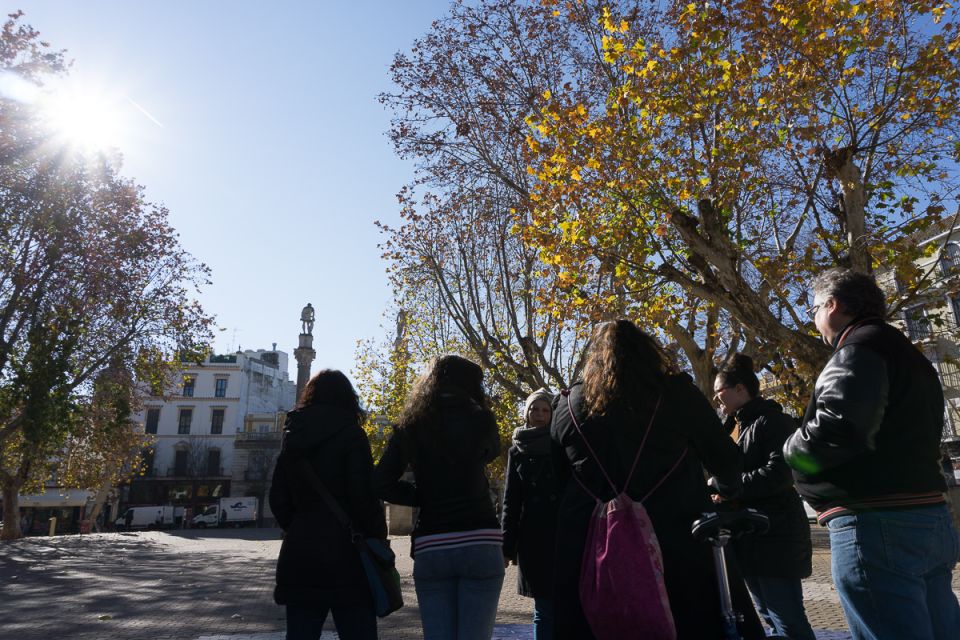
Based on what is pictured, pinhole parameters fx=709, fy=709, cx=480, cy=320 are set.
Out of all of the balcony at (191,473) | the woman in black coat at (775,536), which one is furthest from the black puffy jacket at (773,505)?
the balcony at (191,473)

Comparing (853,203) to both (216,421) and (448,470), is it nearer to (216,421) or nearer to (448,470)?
(448,470)

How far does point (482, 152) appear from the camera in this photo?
14.7 m

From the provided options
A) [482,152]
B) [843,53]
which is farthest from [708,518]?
[482,152]

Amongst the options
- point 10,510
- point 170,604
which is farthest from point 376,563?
point 10,510

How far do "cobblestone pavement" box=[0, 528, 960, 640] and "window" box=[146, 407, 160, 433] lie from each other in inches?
1937

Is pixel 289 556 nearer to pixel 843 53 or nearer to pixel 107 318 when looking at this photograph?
pixel 843 53

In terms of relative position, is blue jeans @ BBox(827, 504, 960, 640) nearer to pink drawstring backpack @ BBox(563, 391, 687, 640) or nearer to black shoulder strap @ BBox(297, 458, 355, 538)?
pink drawstring backpack @ BBox(563, 391, 687, 640)

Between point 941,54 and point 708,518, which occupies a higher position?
point 941,54

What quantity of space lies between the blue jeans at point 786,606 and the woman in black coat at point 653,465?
1435 millimetres

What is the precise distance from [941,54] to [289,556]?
9.88 metres

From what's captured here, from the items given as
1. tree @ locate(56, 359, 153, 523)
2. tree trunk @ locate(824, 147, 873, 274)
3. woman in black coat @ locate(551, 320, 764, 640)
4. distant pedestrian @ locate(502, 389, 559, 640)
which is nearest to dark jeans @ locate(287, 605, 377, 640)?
distant pedestrian @ locate(502, 389, 559, 640)

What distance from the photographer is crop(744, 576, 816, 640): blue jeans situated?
375 cm

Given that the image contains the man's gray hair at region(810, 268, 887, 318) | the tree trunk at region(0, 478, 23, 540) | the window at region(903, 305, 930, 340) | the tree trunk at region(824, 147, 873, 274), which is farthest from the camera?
the tree trunk at region(0, 478, 23, 540)

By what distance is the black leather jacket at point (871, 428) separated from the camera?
95.2 inches
